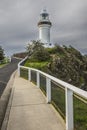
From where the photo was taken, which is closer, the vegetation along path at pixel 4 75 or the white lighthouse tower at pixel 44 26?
the vegetation along path at pixel 4 75

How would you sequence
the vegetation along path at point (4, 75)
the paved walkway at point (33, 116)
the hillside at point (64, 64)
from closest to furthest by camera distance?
the paved walkway at point (33, 116) → the vegetation along path at point (4, 75) → the hillside at point (64, 64)

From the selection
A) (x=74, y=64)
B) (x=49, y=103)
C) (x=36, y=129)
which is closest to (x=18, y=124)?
(x=36, y=129)

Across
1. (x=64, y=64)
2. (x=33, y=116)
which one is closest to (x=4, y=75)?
(x=64, y=64)

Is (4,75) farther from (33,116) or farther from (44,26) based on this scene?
(44,26)

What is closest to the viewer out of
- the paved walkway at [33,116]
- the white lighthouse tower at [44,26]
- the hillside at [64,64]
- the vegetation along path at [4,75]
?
the paved walkway at [33,116]

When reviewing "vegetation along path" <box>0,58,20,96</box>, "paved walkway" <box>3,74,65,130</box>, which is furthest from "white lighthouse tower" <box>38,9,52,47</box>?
"paved walkway" <box>3,74,65,130</box>

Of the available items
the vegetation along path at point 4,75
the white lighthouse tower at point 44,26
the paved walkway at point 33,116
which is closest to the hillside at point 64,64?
the vegetation along path at point 4,75

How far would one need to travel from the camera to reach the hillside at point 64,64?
1481 inches

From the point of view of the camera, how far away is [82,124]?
633cm

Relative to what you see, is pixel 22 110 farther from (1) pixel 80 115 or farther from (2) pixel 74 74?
(2) pixel 74 74

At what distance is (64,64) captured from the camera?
41094mm

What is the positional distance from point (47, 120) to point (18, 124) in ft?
2.88

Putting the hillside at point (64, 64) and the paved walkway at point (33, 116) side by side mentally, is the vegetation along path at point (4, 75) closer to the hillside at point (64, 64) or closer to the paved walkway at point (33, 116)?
the hillside at point (64, 64)

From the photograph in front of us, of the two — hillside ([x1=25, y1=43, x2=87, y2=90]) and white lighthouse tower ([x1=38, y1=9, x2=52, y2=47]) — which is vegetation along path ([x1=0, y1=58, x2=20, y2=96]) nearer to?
hillside ([x1=25, y1=43, x2=87, y2=90])
